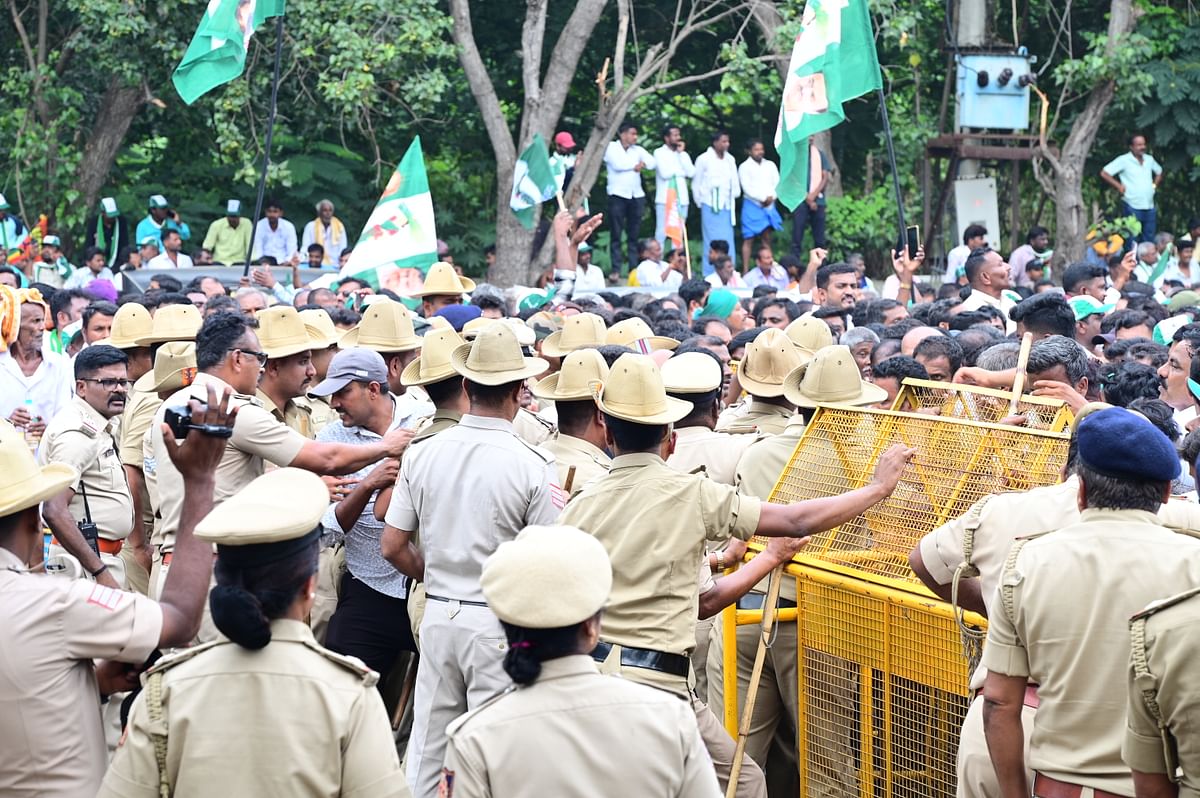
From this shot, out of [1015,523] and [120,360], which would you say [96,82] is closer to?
[120,360]

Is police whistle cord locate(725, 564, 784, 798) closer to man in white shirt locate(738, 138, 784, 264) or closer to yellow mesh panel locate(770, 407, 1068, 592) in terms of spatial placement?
yellow mesh panel locate(770, 407, 1068, 592)

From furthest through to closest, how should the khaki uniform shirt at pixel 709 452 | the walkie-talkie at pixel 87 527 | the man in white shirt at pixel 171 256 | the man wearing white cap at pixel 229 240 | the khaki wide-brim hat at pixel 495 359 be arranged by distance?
1. the man wearing white cap at pixel 229 240
2. the man in white shirt at pixel 171 256
3. the walkie-talkie at pixel 87 527
4. the khaki uniform shirt at pixel 709 452
5. the khaki wide-brim hat at pixel 495 359

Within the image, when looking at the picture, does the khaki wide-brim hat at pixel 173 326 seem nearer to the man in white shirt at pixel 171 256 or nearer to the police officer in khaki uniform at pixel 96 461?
the police officer in khaki uniform at pixel 96 461

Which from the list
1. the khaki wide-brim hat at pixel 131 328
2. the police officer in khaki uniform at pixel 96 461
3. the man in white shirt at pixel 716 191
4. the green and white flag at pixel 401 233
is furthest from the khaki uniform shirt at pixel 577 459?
the man in white shirt at pixel 716 191

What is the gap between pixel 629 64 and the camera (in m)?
23.3

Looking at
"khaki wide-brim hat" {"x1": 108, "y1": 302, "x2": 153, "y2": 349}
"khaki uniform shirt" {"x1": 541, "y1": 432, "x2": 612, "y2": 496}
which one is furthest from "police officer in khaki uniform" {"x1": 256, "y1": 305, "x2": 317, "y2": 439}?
"khaki uniform shirt" {"x1": 541, "y1": 432, "x2": 612, "y2": 496}

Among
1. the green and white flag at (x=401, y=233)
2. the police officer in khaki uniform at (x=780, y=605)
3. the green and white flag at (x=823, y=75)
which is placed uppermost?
→ the green and white flag at (x=823, y=75)

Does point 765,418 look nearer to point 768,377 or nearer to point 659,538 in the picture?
point 768,377

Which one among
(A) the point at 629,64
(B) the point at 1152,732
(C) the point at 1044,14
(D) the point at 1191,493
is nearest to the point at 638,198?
(A) the point at 629,64

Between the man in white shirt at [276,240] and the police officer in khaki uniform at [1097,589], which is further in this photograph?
the man in white shirt at [276,240]

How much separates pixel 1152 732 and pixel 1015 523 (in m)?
0.96

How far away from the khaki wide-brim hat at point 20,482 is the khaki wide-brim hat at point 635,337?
5.05 m

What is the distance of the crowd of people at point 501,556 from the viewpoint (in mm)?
3201

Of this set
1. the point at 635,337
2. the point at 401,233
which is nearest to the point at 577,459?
the point at 635,337
